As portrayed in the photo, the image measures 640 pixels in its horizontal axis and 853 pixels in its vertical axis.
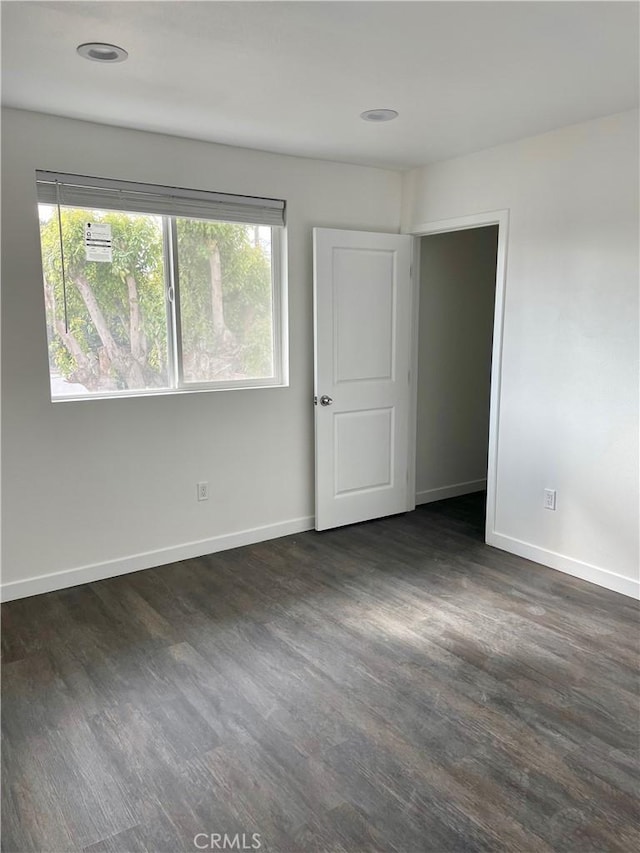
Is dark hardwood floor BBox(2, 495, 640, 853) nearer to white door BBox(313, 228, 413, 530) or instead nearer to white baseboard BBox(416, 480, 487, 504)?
white door BBox(313, 228, 413, 530)

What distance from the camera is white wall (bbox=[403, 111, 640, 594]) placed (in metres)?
3.16

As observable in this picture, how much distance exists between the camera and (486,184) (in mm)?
3770

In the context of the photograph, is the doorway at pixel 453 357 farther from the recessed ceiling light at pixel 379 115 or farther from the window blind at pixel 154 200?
the recessed ceiling light at pixel 379 115

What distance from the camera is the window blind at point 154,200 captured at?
3141 mm

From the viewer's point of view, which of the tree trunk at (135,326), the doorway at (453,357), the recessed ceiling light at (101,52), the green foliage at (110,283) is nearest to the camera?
the recessed ceiling light at (101,52)

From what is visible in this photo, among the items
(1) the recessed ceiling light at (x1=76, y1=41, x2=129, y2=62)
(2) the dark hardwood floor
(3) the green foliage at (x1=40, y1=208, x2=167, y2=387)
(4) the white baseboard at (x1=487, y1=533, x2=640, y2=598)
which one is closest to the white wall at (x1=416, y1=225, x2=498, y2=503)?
(4) the white baseboard at (x1=487, y1=533, x2=640, y2=598)

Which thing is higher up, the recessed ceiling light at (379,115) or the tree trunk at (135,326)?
the recessed ceiling light at (379,115)

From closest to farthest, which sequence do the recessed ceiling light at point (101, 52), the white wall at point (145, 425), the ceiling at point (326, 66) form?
the ceiling at point (326, 66), the recessed ceiling light at point (101, 52), the white wall at point (145, 425)

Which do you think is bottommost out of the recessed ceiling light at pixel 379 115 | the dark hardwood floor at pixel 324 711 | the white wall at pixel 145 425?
the dark hardwood floor at pixel 324 711

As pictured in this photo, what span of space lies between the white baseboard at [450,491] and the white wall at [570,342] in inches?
39.0

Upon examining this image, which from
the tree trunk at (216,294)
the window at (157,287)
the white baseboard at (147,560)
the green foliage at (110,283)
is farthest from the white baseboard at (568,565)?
the green foliage at (110,283)

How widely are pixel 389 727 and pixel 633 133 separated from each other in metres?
2.96

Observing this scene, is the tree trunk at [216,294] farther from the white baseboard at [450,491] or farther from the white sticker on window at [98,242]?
the white baseboard at [450,491]

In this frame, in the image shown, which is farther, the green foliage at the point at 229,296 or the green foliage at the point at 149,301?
the green foliage at the point at 229,296
